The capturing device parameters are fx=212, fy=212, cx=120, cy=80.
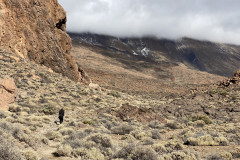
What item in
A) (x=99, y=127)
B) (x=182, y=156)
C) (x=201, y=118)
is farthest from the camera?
(x=201, y=118)

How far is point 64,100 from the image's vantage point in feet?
69.2

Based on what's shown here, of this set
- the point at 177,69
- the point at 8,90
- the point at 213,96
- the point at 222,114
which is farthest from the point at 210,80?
the point at 8,90

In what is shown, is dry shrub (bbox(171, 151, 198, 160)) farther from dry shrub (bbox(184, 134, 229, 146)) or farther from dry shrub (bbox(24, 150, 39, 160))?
dry shrub (bbox(24, 150, 39, 160))

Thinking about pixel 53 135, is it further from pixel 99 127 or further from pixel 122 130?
pixel 122 130

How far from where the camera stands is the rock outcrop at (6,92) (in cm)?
1420

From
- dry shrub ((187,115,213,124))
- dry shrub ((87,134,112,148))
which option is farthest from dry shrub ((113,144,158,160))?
dry shrub ((187,115,213,124))

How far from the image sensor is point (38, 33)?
99.7 feet

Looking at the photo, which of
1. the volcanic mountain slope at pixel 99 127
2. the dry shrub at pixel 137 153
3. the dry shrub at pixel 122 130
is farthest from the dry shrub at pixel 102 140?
the dry shrub at pixel 122 130

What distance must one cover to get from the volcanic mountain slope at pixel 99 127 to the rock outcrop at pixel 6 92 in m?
0.68

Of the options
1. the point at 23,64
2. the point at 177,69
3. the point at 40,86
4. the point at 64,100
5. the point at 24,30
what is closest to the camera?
the point at 64,100

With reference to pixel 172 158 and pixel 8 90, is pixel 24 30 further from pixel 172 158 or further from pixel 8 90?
pixel 172 158

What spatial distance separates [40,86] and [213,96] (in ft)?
79.0

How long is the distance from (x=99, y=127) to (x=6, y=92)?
712 cm

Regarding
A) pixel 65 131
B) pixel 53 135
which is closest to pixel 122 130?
pixel 65 131
